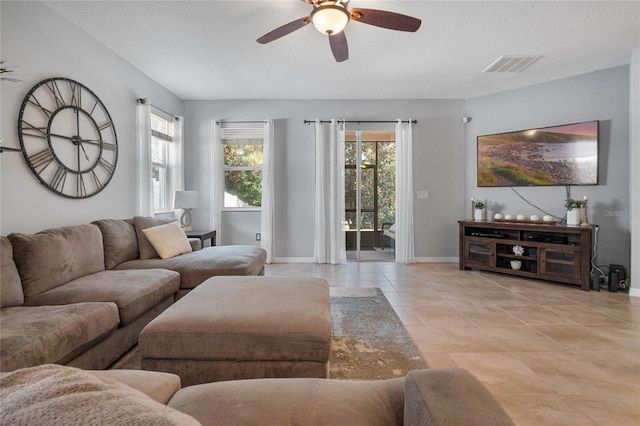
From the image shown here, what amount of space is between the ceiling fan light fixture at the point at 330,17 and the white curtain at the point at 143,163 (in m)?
2.71

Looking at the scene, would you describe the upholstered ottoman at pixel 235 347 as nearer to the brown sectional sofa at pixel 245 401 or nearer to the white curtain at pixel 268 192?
the brown sectional sofa at pixel 245 401

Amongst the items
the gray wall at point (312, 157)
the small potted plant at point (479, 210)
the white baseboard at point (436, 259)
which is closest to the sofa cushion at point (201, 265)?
the gray wall at point (312, 157)

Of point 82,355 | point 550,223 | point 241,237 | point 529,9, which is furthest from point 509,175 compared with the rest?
point 82,355

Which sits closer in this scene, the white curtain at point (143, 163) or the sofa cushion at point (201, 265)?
the sofa cushion at point (201, 265)

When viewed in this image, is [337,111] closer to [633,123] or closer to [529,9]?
[529,9]

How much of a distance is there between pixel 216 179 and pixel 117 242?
2.39 m

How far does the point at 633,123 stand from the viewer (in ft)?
11.6

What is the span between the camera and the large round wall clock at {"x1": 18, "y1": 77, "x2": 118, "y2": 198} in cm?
253

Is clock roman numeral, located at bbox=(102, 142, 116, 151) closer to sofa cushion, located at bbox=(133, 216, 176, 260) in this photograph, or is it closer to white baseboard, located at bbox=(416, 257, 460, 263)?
sofa cushion, located at bbox=(133, 216, 176, 260)

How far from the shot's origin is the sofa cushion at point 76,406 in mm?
372

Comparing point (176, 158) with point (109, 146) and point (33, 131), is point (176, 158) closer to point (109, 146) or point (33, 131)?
point (109, 146)

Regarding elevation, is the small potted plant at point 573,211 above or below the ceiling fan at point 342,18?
below

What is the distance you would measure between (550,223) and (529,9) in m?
2.74

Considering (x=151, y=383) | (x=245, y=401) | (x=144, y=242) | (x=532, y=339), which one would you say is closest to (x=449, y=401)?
(x=245, y=401)
